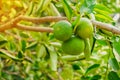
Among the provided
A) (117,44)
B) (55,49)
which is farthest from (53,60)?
(117,44)

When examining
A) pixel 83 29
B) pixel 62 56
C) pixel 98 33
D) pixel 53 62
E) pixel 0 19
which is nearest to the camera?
pixel 83 29

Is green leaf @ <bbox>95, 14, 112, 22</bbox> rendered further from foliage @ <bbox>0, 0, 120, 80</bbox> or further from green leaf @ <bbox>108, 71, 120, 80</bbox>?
green leaf @ <bbox>108, 71, 120, 80</bbox>

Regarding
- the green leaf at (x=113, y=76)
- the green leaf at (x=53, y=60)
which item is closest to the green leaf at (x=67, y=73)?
the green leaf at (x=53, y=60)

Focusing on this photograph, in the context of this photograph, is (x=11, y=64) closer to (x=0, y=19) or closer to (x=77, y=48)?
(x=0, y=19)

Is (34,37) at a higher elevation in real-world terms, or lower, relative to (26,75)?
higher

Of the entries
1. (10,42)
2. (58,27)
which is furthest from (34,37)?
(58,27)

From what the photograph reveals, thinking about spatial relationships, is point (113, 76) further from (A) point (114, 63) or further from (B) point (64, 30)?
(B) point (64, 30)

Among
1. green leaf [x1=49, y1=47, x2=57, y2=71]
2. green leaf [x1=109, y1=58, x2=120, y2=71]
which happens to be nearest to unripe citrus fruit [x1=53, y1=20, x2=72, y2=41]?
green leaf [x1=109, y1=58, x2=120, y2=71]
